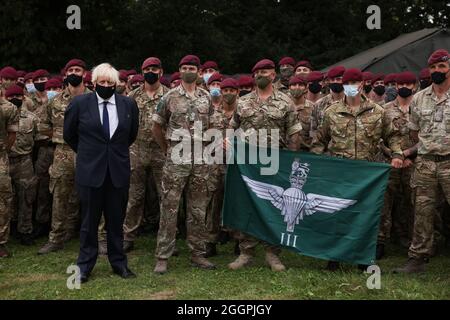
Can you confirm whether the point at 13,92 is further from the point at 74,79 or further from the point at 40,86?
the point at 40,86

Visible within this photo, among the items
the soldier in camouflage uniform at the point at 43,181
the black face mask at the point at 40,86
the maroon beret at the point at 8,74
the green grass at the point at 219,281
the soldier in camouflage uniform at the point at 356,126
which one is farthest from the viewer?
the black face mask at the point at 40,86

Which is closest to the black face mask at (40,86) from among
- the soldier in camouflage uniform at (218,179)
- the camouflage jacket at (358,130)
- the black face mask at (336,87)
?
the soldier in camouflage uniform at (218,179)

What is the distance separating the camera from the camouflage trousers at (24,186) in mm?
8547

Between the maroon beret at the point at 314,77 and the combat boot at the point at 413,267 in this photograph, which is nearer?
the combat boot at the point at 413,267

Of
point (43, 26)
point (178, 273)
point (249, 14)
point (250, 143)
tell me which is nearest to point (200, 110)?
point (250, 143)

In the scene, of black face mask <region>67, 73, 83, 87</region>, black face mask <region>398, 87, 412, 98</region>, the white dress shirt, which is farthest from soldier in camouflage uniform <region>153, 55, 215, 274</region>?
black face mask <region>398, 87, 412, 98</region>

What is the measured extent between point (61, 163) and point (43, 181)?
44.3 inches

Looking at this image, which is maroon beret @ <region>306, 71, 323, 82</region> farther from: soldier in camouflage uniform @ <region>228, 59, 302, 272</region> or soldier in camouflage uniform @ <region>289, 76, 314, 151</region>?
soldier in camouflage uniform @ <region>228, 59, 302, 272</region>

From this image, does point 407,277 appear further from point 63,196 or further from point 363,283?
point 63,196

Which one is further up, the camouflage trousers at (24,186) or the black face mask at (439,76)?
the black face mask at (439,76)

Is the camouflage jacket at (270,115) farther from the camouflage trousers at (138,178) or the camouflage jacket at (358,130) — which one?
the camouflage trousers at (138,178)

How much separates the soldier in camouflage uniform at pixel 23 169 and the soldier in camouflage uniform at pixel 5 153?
729mm

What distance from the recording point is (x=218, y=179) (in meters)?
8.09

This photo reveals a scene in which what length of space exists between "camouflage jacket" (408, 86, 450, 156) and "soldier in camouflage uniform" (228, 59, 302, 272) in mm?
1303
